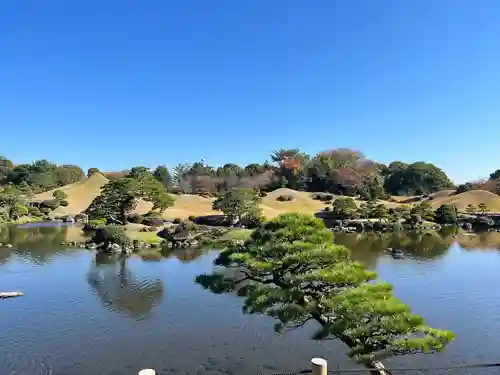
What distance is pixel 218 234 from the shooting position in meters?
30.0

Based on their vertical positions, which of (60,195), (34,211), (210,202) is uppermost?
(60,195)


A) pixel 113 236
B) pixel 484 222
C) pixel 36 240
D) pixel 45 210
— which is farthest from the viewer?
pixel 45 210

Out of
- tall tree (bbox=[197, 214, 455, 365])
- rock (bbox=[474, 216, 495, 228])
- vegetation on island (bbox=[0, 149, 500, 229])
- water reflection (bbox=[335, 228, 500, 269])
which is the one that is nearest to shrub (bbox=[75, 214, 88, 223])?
vegetation on island (bbox=[0, 149, 500, 229])

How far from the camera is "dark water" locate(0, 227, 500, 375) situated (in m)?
9.80

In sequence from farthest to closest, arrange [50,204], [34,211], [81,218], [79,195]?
[79,195] → [50,204] → [34,211] → [81,218]

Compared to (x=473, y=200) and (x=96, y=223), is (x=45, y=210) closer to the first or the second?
(x=96, y=223)

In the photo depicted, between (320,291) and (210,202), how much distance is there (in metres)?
40.8

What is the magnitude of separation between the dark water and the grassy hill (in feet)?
70.9

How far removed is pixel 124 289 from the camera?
15.9 metres

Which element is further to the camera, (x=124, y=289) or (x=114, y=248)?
(x=114, y=248)

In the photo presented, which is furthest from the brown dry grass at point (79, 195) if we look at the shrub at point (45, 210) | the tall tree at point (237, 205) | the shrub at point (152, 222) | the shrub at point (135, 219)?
the tall tree at point (237, 205)

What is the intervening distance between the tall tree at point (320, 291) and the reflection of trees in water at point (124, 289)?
6.36 meters

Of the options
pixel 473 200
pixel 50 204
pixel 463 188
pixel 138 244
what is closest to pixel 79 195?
pixel 50 204

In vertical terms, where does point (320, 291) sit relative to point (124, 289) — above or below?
above
